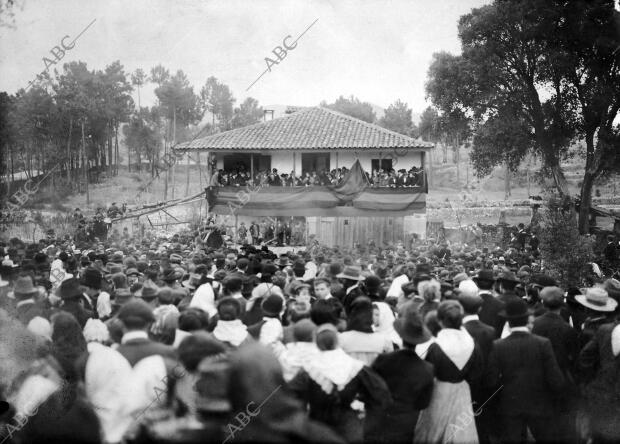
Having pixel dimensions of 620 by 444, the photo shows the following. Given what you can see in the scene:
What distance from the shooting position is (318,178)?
68.5ft

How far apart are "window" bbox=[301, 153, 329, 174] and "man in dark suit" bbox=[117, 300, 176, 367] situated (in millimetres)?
18442

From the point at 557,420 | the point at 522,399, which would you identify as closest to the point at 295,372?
the point at 522,399

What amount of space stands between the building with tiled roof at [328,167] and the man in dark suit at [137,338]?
50.2ft

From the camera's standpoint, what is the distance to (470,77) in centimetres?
1888

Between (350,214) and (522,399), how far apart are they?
15.1 metres

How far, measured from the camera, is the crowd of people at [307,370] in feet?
12.8

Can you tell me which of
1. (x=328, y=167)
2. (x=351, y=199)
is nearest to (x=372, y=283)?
(x=351, y=199)

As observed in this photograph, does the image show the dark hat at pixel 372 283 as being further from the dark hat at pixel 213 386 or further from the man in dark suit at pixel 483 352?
the dark hat at pixel 213 386

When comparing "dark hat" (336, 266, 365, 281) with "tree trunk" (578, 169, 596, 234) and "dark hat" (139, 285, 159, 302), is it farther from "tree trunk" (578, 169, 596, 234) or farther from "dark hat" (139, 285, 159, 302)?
"tree trunk" (578, 169, 596, 234)

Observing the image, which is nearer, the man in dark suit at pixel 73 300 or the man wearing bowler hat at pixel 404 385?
the man wearing bowler hat at pixel 404 385

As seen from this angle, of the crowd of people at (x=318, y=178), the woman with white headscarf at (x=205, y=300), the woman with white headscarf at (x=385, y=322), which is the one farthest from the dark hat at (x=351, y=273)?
the crowd of people at (x=318, y=178)

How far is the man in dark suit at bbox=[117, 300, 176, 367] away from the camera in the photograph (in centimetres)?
405

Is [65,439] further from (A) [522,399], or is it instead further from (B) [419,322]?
(A) [522,399]

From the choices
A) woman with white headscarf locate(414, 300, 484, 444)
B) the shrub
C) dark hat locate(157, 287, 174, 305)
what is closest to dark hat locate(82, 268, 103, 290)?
dark hat locate(157, 287, 174, 305)
